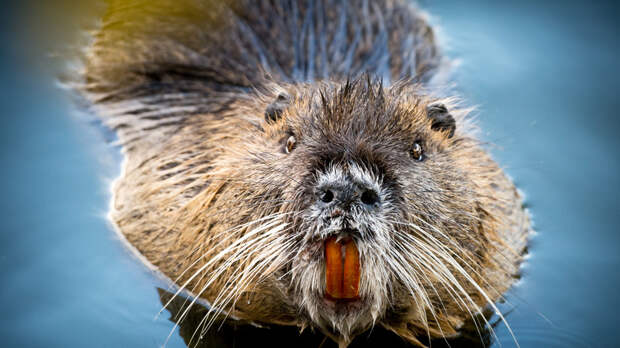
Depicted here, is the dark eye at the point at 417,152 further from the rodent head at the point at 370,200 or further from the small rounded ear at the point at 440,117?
the small rounded ear at the point at 440,117

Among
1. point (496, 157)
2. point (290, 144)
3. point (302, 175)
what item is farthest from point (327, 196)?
point (496, 157)

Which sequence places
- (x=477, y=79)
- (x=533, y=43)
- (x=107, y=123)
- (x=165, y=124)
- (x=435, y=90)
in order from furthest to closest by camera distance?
1. (x=533, y=43)
2. (x=477, y=79)
3. (x=107, y=123)
4. (x=165, y=124)
5. (x=435, y=90)

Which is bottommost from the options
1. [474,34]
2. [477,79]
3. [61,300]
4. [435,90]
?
[61,300]

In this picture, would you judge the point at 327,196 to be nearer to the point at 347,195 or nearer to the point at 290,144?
the point at 347,195

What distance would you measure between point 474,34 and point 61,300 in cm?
395

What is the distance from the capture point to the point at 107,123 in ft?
15.1

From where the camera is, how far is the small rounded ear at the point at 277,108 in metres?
3.05

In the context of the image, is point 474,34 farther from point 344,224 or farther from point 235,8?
point 344,224

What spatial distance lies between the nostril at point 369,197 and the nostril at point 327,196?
10 cm

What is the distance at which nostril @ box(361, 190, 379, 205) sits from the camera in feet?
7.91

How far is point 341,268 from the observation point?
98.2 inches

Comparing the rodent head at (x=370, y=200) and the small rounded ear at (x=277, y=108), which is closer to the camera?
the rodent head at (x=370, y=200)

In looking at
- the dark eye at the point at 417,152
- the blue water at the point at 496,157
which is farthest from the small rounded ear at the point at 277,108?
the blue water at the point at 496,157

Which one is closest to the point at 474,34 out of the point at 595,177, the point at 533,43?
the point at 533,43
